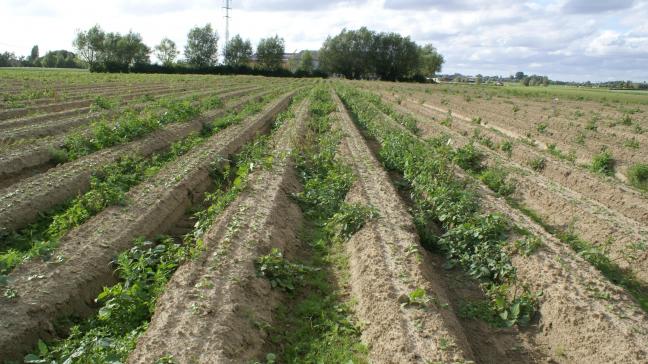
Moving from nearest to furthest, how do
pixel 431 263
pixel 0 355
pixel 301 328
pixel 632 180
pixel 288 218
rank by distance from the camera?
pixel 0 355, pixel 301 328, pixel 431 263, pixel 288 218, pixel 632 180

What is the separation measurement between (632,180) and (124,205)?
11154 mm

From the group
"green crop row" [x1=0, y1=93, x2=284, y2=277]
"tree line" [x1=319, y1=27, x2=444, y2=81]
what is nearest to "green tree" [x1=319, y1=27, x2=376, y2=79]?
"tree line" [x1=319, y1=27, x2=444, y2=81]

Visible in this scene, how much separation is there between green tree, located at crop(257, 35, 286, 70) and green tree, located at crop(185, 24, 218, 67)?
10.0 metres

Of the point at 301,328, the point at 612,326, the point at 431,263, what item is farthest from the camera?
the point at 431,263

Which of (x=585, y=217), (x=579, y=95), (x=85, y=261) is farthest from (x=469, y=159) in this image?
(x=579, y=95)

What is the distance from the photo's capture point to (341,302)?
5453 mm

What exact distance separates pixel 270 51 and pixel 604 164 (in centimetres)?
9089

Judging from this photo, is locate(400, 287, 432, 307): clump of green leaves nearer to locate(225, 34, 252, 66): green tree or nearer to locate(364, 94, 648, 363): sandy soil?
locate(364, 94, 648, 363): sandy soil

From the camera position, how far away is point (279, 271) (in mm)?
5715

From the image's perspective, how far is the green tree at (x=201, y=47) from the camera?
97250 mm

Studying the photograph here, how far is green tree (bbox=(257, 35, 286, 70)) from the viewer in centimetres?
9662

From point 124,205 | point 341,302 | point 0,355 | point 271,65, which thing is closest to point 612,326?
point 341,302

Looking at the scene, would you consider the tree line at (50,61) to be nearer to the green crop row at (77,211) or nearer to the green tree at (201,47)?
the green tree at (201,47)

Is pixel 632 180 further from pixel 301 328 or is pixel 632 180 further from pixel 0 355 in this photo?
pixel 0 355
